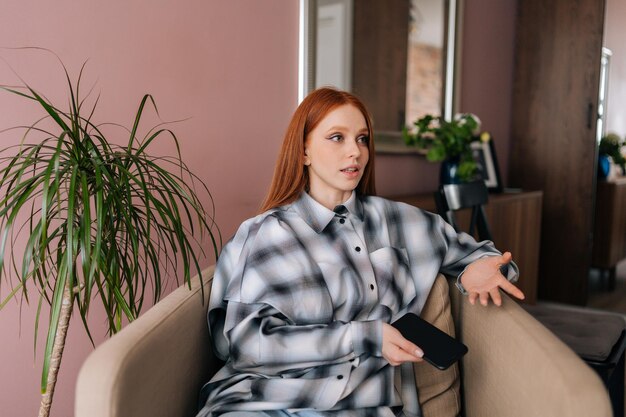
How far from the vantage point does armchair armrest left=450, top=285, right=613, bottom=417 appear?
2.74 feet

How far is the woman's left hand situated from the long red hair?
0.41 meters

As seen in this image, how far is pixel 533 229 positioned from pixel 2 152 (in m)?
2.83

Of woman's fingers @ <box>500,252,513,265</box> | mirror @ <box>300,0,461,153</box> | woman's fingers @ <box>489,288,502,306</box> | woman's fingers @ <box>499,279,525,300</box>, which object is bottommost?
woman's fingers @ <box>489,288,502,306</box>

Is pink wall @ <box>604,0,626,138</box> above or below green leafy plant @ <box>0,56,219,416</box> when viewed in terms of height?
above

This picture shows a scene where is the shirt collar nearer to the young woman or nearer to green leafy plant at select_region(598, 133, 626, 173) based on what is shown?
the young woman

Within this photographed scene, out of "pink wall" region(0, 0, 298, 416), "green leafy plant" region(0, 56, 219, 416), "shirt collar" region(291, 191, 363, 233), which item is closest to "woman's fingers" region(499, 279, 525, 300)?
"shirt collar" region(291, 191, 363, 233)

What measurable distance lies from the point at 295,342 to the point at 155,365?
27 centimetres

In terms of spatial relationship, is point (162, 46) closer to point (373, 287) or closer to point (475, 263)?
point (373, 287)

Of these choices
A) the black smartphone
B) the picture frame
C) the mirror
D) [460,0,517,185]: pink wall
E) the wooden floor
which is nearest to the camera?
the black smartphone

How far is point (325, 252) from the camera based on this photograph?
1216mm

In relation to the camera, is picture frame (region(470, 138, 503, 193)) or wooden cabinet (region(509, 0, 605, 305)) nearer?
picture frame (region(470, 138, 503, 193))

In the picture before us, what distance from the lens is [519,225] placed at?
307 cm

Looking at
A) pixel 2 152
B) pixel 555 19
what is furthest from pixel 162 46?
pixel 555 19

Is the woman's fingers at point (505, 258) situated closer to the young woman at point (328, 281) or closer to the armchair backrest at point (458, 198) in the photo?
the young woman at point (328, 281)
